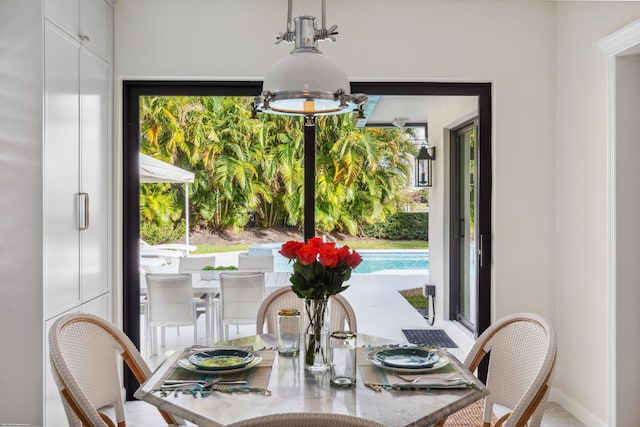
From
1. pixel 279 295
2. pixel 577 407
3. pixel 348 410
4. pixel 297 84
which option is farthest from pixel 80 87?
pixel 577 407

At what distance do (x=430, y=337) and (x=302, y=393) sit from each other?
2.94 meters

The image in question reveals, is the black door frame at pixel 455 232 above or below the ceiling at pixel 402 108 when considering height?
below

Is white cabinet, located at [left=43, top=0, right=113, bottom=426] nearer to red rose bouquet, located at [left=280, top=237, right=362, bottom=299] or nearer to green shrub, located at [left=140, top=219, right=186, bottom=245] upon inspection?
green shrub, located at [left=140, top=219, right=186, bottom=245]

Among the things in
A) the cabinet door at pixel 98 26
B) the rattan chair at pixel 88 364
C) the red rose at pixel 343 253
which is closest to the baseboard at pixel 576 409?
the red rose at pixel 343 253

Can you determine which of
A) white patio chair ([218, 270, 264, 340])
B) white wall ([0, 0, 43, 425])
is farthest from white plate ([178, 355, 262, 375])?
white patio chair ([218, 270, 264, 340])

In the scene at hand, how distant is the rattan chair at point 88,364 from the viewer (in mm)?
1833

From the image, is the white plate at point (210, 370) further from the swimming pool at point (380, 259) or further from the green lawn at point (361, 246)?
the green lawn at point (361, 246)

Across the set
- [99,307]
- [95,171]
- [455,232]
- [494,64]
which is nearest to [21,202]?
[95,171]

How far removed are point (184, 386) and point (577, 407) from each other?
8.85 feet

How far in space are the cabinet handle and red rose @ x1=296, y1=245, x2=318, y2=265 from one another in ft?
5.89

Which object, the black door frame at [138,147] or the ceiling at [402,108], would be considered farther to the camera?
the ceiling at [402,108]

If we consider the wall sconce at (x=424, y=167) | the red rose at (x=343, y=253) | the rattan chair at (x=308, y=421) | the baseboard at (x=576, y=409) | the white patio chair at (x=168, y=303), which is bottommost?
the baseboard at (x=576, y=409)

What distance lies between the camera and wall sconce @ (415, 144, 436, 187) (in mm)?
4273

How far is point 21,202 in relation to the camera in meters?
2.82
